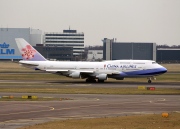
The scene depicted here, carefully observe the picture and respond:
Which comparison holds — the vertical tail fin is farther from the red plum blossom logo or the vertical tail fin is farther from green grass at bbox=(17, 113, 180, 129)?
green grass at bbox=(17, 113, 180, 129)

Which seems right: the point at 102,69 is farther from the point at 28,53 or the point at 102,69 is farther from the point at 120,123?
the point at 120,123

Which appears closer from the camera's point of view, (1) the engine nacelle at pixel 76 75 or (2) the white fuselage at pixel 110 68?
(1) the engine nacelle at pixel 76 75

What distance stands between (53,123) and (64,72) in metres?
54.1

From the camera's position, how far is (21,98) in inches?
2130

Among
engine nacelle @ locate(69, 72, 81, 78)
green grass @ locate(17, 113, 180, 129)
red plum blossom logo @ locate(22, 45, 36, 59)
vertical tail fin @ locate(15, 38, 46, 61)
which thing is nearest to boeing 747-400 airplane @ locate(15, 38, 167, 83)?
engine nacelle @ locate(69, 72, 81, 78)

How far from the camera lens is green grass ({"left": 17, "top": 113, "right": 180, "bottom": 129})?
3291 cm

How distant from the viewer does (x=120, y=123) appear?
34719mm

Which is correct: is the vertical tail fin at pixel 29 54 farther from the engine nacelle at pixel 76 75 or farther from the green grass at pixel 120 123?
the green grass at pixel 120 123

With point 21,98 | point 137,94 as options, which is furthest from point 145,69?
point 21,98

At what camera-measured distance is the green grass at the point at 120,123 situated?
32.9 m

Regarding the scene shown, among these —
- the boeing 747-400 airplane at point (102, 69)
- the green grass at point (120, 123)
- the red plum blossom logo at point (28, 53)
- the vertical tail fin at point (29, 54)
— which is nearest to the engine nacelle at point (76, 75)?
the boeing 747-400 airplane at point (102, 69)

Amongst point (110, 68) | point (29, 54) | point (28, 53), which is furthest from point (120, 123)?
point (28, 53)

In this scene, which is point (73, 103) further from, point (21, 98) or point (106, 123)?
point (106, 123)

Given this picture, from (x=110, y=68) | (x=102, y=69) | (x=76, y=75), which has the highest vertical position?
(x=110, y=68)
